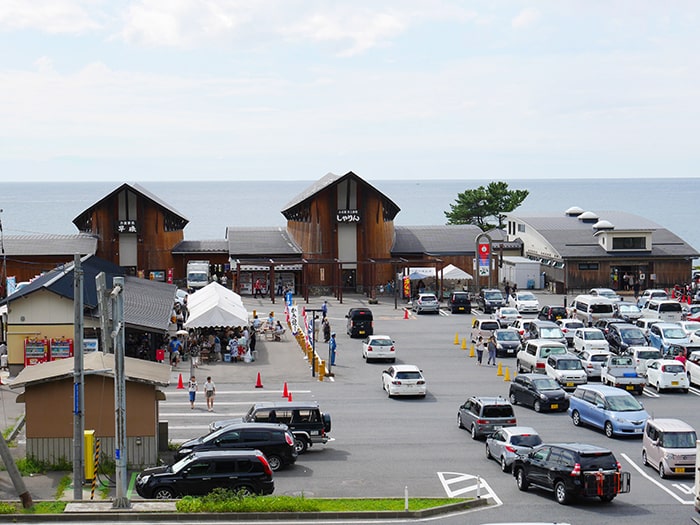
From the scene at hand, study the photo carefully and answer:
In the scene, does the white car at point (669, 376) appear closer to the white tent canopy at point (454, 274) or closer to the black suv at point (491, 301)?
the black suv at point (491, 301)

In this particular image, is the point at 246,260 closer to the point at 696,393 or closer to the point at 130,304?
the point at 130,304

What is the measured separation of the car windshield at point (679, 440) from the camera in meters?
26.8

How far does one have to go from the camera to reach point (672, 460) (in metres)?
26.6

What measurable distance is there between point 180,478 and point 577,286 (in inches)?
2139

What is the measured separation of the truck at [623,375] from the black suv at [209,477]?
19.2 meters

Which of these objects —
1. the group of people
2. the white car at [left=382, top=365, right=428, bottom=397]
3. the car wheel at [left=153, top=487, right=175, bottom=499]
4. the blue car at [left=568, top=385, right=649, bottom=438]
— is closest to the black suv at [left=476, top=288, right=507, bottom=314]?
the group of people

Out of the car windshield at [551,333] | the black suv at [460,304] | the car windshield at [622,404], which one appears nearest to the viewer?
the car windshield at [622,404]

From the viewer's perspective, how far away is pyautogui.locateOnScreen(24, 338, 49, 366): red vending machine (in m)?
43.1

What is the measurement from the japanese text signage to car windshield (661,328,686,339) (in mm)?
30797

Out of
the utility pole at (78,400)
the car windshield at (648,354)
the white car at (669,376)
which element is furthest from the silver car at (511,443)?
the car windshield at (648,354)

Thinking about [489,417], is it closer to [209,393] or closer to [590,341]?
[209,393]

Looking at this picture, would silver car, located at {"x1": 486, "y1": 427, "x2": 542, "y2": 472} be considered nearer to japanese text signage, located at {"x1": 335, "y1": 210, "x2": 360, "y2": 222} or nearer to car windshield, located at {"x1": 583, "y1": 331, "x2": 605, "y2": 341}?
car windshield, located at {"x1": 583, "y1": 331, "x2": 605, "y2": 341}

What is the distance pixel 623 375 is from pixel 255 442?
17.8 metres

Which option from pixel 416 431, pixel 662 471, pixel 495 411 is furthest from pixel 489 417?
pixel 662 471
